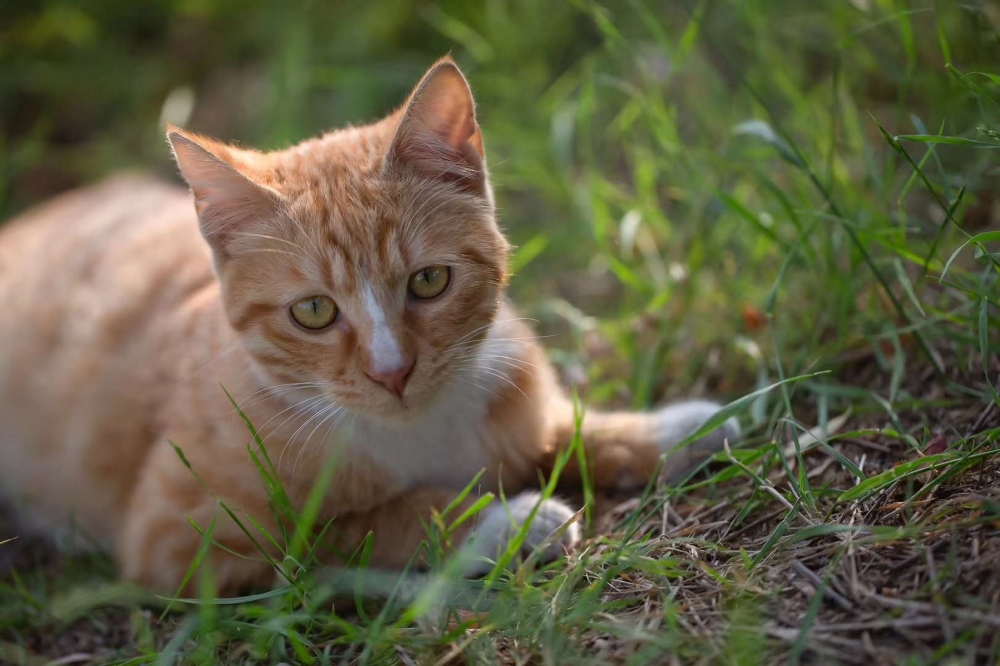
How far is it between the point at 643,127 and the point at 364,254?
187 centimetres

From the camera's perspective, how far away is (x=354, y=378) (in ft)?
6.28

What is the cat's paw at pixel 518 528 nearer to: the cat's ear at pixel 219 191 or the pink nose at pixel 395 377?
the pink nose at pixel 395 377

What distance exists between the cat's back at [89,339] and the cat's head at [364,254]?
68 centimetres

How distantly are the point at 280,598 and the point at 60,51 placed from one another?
413 cm

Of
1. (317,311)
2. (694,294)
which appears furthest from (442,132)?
(694,294)

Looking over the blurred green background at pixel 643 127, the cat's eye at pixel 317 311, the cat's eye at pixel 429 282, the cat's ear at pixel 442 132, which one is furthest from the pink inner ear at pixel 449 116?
the blurred green background at pixel 643 127

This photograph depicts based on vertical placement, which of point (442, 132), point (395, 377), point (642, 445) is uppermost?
point (442, 132)

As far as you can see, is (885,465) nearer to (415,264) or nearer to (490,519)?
(490,519)

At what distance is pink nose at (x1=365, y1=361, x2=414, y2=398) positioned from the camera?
6.14ft

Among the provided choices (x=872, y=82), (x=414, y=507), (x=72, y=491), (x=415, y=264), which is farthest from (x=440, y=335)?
(x=872, y=82)

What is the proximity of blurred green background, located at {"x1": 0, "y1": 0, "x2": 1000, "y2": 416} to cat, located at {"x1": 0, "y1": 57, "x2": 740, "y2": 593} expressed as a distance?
0.50m

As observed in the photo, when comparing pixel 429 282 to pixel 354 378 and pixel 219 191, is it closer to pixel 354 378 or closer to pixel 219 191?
pixel 354 378

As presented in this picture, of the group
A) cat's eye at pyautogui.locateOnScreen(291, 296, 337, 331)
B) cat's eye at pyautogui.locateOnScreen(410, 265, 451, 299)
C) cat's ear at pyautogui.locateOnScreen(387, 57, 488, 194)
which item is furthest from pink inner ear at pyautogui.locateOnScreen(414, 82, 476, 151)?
cat's eye at pyautogui.locateOnScreen(291, 296, 337, 331)

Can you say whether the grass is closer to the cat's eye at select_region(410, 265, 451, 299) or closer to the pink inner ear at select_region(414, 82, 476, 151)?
the cat's eye at select_region(410, 265, 451, 299)
